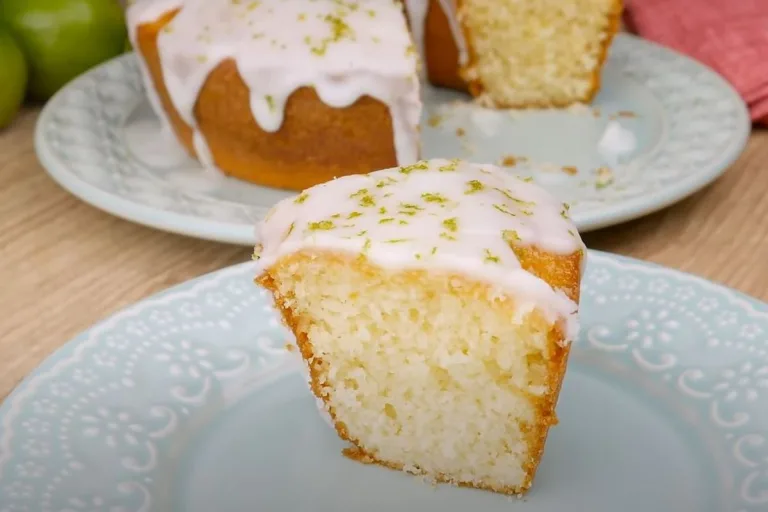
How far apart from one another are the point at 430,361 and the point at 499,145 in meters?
0.97

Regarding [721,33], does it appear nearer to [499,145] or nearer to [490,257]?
[499,145]

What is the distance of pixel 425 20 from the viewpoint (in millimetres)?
2145

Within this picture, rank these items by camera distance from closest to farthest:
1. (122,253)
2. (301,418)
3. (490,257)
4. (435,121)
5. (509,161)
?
1. (490,257)
2. (301,418)
3. (122,253)
4. (509,161)
5. (435,121)

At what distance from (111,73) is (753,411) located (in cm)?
161

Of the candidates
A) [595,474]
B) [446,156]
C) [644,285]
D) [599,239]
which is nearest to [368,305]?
[595,474]

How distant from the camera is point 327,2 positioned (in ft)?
5.62

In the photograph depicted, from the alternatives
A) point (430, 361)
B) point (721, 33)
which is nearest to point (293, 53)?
point (430, 361)

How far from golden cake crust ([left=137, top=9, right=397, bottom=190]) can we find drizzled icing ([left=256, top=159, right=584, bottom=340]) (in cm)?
55

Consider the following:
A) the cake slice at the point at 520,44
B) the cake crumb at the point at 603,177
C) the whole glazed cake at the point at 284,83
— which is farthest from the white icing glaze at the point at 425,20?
the cake crumb at the point at 603,177

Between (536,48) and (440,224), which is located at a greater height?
(440,224)

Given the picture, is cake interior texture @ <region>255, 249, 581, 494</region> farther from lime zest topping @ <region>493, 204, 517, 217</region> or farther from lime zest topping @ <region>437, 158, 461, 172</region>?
lime zest topping @ <region>437, 158, 461, 172</region>

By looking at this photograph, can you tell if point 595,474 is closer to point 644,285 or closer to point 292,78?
point 644,285

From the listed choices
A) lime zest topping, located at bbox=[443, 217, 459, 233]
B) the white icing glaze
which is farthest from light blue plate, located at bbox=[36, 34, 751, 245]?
lime zest topping, located at bbox=[443, 217, 459, 233]

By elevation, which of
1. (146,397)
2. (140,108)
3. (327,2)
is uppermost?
(327,2)
